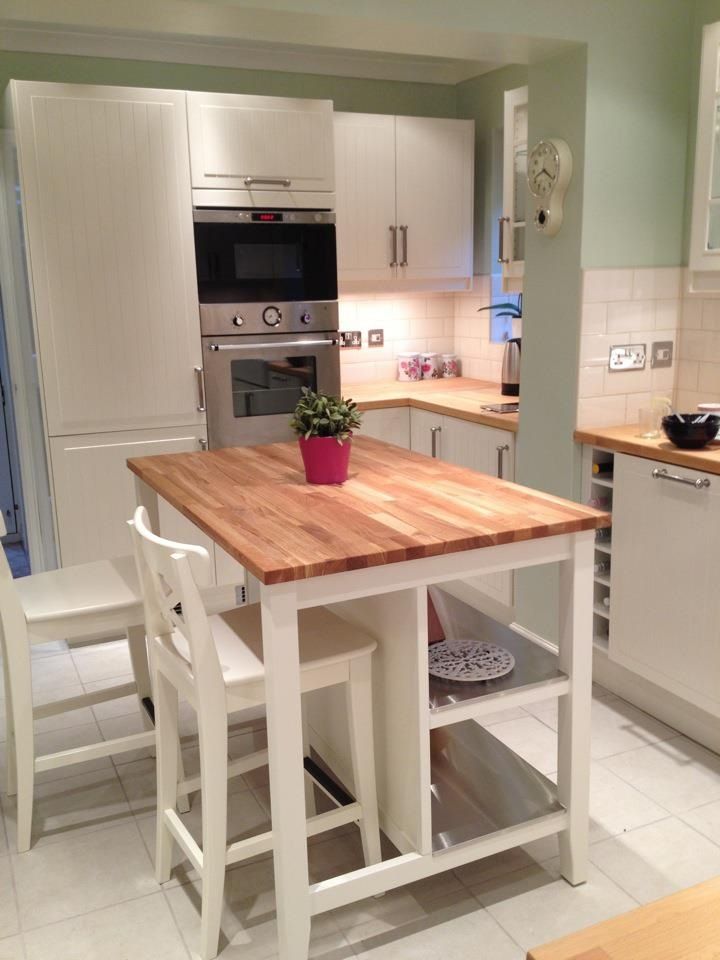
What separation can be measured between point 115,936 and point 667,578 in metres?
1.90

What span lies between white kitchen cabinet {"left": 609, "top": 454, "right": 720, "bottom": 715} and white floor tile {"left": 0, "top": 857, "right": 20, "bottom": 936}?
79.6 inches

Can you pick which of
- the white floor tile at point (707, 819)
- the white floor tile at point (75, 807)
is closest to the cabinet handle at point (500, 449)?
the white floor tile at point (707, 819)

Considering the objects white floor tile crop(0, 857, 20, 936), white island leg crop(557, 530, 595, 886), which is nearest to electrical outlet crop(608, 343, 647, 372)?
white island leg crop(557, 530, 595, 886)

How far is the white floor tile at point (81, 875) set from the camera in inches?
87.7

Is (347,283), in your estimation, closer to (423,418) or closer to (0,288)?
(423,418)

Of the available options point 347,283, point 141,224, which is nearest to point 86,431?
point 141,224

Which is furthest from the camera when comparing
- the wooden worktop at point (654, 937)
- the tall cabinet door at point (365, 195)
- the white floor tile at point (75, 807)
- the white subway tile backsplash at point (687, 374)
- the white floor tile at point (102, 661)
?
the tall cabinet door at point (365, 195)

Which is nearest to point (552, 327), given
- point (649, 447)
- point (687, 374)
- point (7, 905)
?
point (687, 374)

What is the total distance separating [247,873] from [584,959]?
1291 millimetres

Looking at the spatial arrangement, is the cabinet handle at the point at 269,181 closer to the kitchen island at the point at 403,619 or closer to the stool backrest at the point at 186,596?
the kitchen island at the point at 403,619

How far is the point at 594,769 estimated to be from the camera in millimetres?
2783

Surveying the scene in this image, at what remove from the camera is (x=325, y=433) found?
2.32 meters

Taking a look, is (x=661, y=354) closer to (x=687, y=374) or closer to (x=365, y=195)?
(x=687, y=374)

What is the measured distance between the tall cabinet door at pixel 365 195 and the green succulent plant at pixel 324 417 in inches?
84.8
